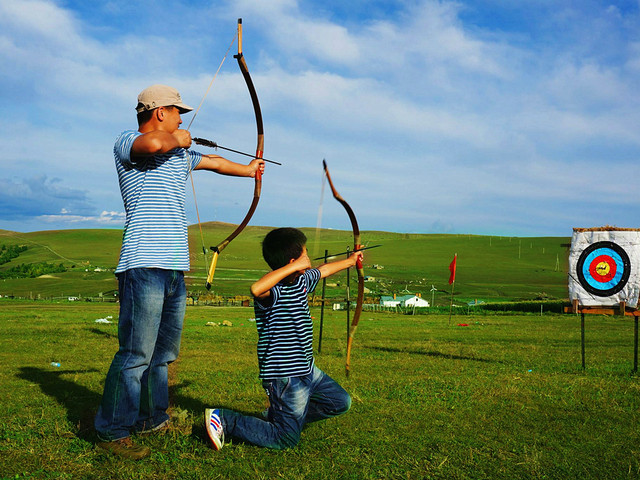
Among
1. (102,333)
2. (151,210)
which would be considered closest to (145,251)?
(151,210)

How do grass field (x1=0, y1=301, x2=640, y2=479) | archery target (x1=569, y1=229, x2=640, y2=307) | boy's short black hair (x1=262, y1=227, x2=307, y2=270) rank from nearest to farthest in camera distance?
1. grass field (x1=0, y1=301, x2=640, y2=479)
2. boy's short black hair (x1=262, y1=227, x2=307, y2=270)
3. archery target (x1=569, y1=229, x2=640, y2=307)

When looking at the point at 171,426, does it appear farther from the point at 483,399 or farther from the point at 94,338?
the point at 94,338

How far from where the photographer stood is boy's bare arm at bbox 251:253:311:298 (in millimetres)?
3783

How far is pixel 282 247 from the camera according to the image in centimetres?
407

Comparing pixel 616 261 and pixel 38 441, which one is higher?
pixel 616 261

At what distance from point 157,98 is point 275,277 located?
5.10ft

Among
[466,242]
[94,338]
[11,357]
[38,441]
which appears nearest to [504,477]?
[38,441]

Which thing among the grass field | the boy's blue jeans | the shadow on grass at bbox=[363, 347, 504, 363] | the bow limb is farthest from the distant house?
the boy's blue jeans

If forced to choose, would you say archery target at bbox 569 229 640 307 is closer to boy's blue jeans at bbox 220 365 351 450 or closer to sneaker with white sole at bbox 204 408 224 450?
boy's blue jeans at bbox 220 365 351 450

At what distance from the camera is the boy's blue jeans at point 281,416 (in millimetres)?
3922

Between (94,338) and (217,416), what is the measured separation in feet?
29.5

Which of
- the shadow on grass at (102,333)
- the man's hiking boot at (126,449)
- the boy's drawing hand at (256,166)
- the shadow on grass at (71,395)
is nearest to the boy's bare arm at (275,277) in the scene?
the boy's drawing hand at (256,166)

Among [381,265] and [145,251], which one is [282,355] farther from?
[381,265]

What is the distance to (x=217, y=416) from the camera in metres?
4.02
